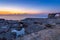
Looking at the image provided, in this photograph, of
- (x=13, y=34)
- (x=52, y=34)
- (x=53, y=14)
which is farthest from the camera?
(x=53, y=14)

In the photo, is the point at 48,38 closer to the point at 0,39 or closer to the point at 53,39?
the point at 53,39

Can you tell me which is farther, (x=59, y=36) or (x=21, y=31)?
(x=21, y=31)

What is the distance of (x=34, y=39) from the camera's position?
7.69 metres

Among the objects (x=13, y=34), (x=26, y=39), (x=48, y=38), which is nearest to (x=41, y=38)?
(x=48, y=38)

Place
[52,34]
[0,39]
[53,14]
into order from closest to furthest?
[52,34], [0,39], [53,14]

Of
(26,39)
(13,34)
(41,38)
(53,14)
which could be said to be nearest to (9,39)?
(13,34)

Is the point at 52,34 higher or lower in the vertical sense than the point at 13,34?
higher

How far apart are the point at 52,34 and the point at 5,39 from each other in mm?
4588

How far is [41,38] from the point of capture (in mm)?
A: 7562

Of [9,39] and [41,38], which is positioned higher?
[41,38]

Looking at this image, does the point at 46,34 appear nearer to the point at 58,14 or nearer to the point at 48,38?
the point at 48,38

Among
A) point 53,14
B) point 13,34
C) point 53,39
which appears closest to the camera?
point 53,39

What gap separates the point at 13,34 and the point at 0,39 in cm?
155

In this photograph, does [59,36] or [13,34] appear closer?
[59,36]
